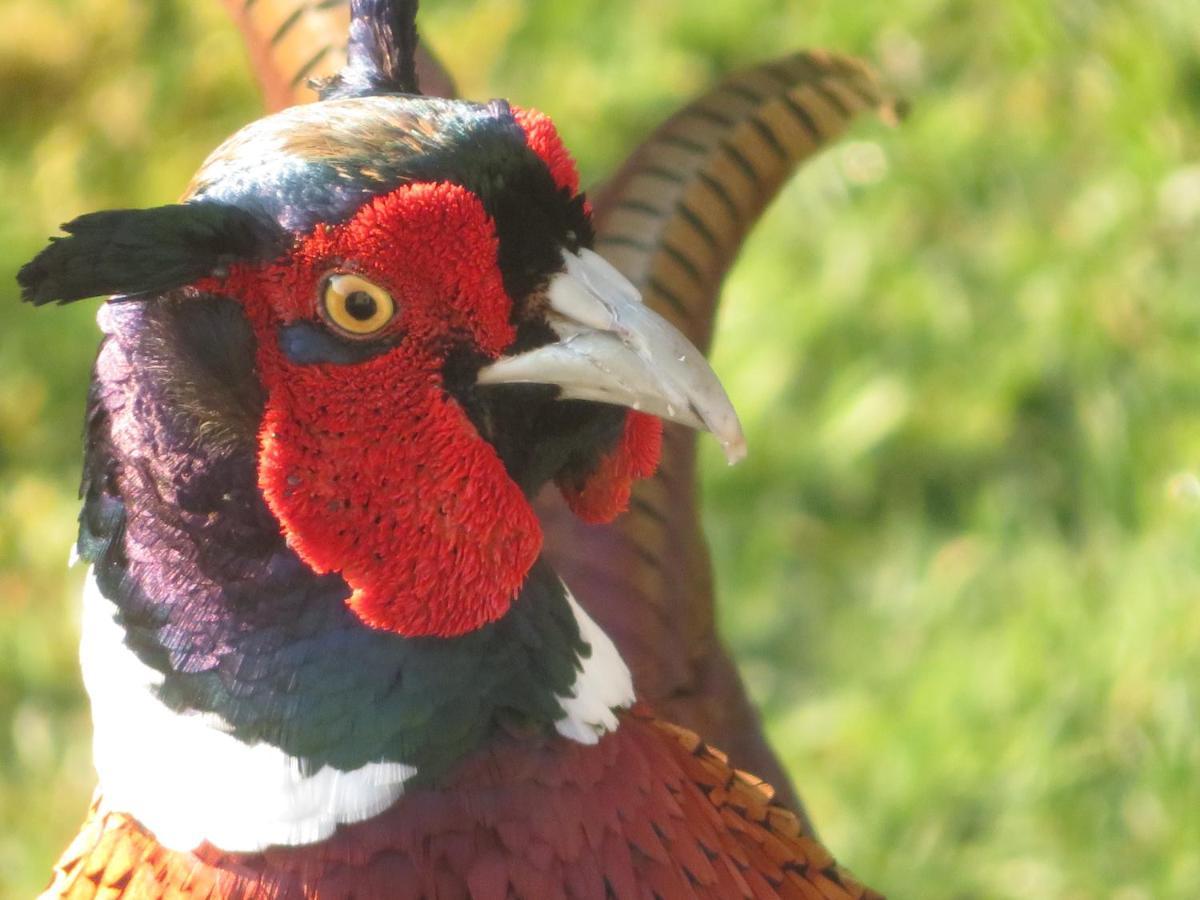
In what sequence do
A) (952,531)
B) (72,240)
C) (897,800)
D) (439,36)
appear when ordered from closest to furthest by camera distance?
1. (72,240)
2. (897,800)
3. (952,531)
4. (439,36)

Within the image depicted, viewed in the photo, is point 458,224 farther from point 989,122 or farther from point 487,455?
point 989,122

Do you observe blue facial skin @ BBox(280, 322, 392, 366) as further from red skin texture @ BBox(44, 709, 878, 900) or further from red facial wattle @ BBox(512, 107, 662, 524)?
red skin texture @ BBox(44, 709, 878, 900)

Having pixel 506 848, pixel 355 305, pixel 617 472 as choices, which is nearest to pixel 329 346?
pixel 355 305

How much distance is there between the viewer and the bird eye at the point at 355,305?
4.18 feet

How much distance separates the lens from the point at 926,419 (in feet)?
11.6

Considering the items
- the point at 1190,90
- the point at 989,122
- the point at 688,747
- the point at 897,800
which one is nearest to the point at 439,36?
the point at 989,122

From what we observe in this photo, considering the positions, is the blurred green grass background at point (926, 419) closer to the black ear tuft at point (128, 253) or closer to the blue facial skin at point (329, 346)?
the blue facial skin at point (329, 346)

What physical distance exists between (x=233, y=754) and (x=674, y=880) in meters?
0.39

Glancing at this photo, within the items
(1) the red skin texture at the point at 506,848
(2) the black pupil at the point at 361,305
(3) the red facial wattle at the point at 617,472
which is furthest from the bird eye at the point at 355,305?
(1) the red skin texture at the point at 506,848

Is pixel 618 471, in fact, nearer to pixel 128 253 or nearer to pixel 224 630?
pixel 224 630

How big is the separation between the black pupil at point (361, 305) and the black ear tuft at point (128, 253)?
0.10m

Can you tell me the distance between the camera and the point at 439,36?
14.0 ft

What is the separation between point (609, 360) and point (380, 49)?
1.24ft

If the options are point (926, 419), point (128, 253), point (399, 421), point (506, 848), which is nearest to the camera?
point (128, 253)
